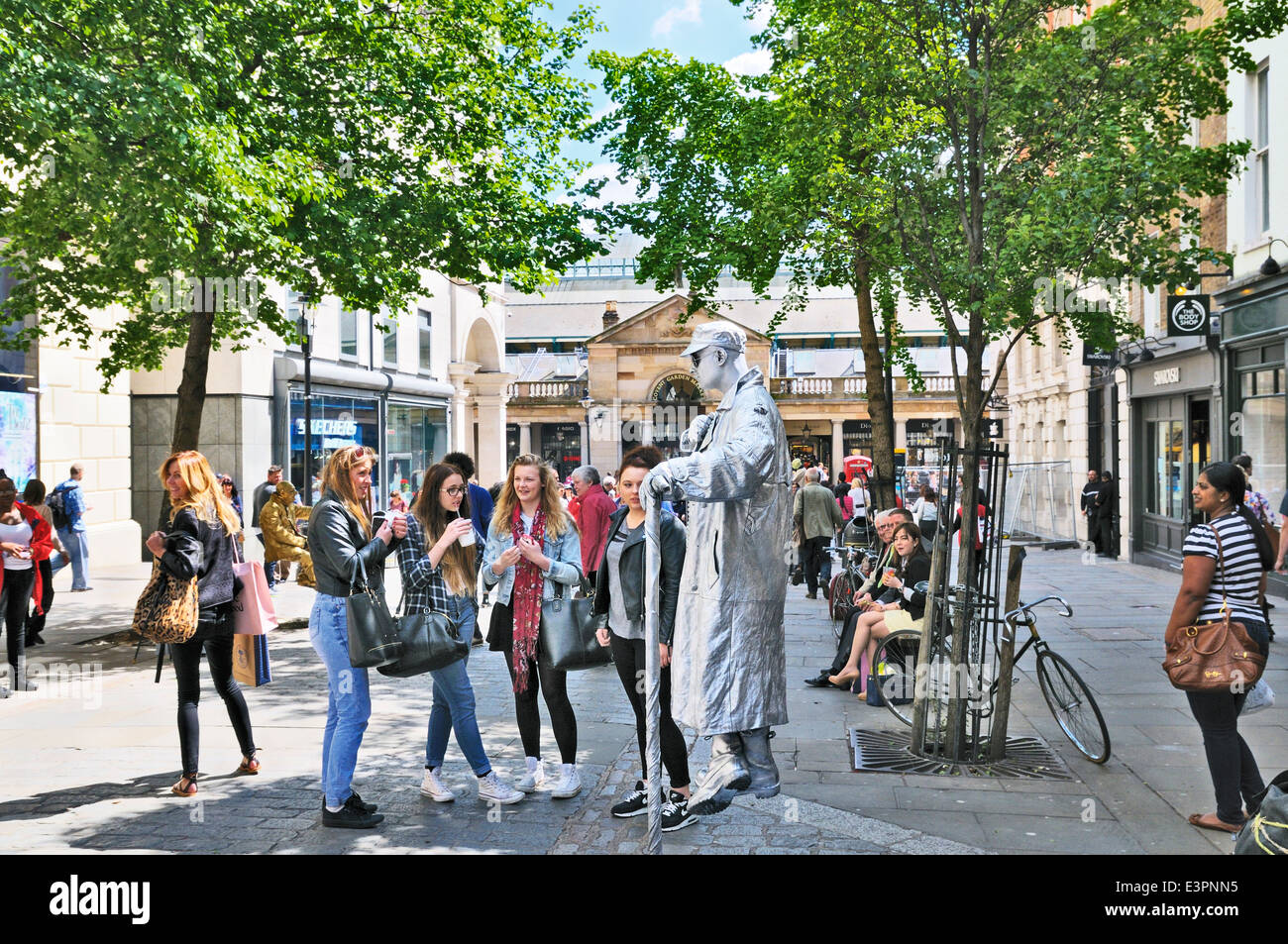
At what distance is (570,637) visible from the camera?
5605 millimetres

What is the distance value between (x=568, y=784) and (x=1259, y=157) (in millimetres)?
13694

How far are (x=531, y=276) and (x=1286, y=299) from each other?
30.4ft

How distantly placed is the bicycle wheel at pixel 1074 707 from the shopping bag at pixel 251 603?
456cm

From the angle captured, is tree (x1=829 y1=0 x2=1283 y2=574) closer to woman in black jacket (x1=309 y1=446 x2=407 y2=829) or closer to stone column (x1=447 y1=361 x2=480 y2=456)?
woman in black jacket (x1=309 y1=446 x2=407 y2=829)

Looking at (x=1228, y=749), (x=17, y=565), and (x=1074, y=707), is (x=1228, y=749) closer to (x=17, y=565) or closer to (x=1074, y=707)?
(x=1074, y=707)

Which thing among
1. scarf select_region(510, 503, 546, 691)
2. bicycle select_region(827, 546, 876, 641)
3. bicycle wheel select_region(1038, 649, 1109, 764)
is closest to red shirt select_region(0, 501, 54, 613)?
scarf select_region(510, 503, 546, 691)

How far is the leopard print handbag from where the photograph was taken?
576 centimetres

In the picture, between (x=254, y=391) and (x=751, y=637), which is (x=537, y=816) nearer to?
(x=751, y=637)

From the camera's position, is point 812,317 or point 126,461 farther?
point 812,317

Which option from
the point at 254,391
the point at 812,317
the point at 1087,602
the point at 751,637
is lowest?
the point at 1087,602

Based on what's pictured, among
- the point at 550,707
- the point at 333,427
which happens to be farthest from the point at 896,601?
the point at 333,427

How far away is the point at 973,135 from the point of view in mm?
7141
